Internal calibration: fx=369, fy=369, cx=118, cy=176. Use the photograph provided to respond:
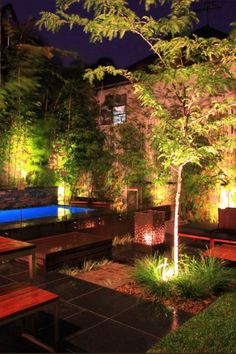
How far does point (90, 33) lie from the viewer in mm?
4656

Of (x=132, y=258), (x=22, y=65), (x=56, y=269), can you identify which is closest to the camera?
(x=56, y=269)

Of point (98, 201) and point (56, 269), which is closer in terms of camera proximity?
point (56, 269)

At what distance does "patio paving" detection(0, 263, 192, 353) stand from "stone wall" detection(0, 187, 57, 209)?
622 cm

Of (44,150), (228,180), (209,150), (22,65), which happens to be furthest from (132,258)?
(22,65)

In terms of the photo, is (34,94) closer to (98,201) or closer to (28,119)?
(28,119)

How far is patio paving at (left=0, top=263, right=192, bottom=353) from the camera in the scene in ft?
10.8

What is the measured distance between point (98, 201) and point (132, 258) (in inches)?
203

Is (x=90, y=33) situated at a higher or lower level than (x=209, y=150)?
higher

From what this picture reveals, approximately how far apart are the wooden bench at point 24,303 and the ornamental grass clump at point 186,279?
1641 millimetres

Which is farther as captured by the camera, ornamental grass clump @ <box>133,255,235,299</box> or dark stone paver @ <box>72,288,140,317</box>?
ornamental grass clump @ <box>133,255,235,299</box>

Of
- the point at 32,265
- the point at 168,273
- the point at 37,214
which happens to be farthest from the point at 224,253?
the point at 37,214

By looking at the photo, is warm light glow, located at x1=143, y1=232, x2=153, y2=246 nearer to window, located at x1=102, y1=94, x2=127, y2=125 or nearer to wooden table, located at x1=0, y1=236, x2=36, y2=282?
wooden table, located at x1=0, y1=236, x2=36, y2=282

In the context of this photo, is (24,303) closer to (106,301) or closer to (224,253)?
(106,301)

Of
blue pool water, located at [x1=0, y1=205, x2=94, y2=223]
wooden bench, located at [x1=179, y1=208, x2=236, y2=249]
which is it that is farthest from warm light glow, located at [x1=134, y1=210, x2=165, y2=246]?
blue pool water, located at [x1=0, y1=205, x2=94, y2=223]
